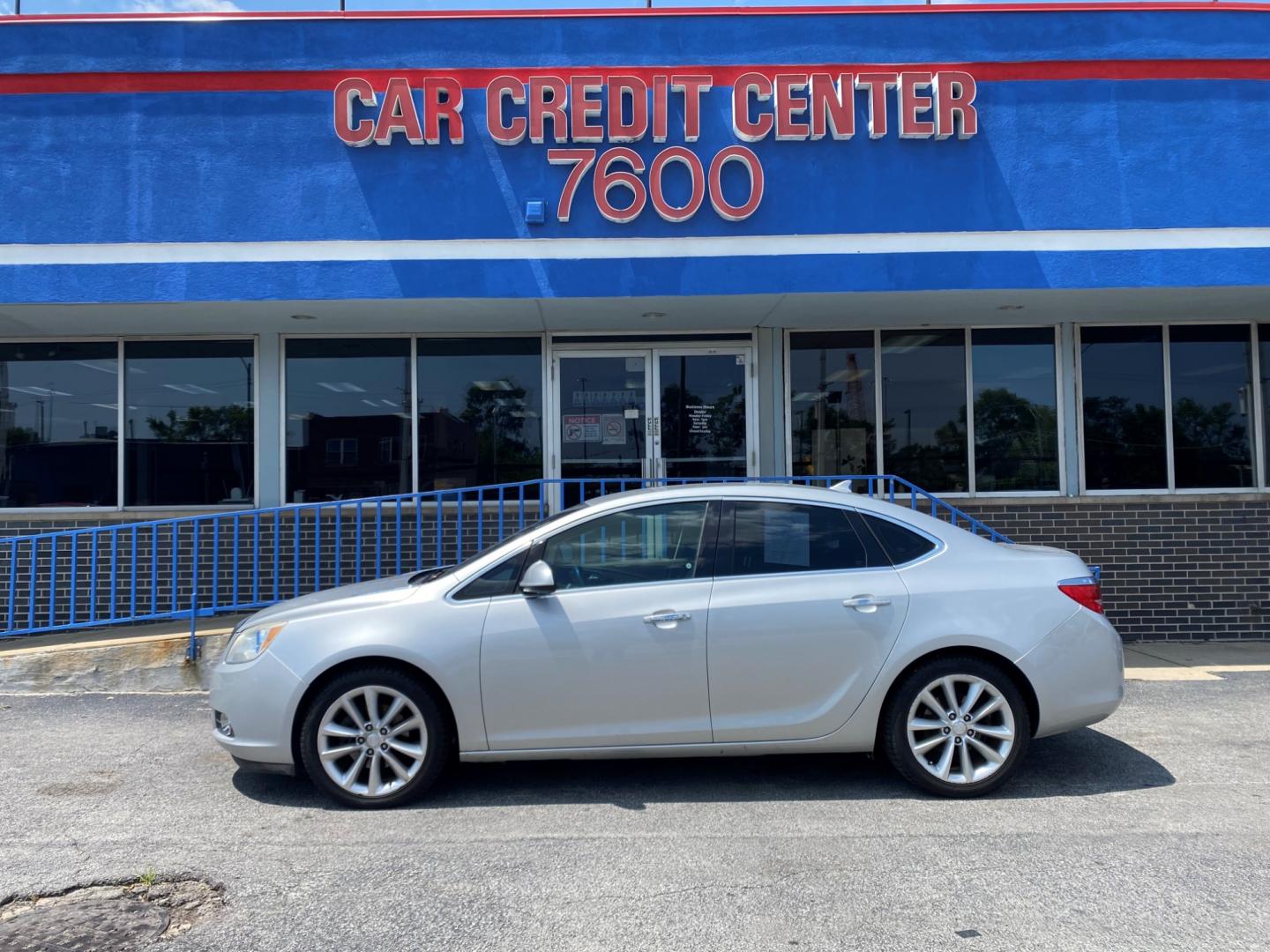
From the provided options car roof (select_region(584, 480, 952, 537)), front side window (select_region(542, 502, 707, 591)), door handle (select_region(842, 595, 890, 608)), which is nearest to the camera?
door handle (select_region(842, 595, 890, 608))

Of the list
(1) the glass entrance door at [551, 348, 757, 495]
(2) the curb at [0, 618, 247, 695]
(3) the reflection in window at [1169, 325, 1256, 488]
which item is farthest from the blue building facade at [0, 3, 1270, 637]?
(2) the curb at [0, 618, 247, 695]

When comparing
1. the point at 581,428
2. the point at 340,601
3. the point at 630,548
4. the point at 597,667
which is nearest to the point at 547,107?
the point at 581,428

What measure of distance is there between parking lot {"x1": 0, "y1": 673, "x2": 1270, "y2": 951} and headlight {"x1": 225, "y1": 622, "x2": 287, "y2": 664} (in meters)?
0.76

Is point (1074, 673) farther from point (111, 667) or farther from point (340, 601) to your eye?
point (111, 667)

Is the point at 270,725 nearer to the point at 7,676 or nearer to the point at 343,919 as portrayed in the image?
the point at 343,919

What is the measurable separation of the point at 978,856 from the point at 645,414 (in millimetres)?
6308

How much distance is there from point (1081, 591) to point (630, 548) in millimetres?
2381

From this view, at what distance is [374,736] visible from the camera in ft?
16.4

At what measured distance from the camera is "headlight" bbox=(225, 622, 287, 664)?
16.9ft

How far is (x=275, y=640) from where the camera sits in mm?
5102

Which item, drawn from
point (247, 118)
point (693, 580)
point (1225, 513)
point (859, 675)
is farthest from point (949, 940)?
point (247, 118)

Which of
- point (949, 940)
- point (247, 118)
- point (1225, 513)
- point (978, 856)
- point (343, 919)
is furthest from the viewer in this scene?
point (1225, 513)

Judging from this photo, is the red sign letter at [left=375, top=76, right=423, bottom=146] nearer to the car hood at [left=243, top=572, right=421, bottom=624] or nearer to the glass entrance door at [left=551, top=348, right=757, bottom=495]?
the glass entrance door at [left=551, top=348, right=757, bottom=495]

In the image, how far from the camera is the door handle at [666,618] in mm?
5035
